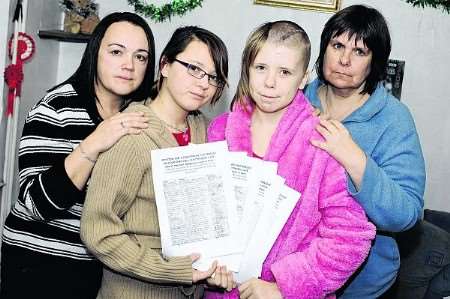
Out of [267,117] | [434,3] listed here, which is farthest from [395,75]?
[267,117]

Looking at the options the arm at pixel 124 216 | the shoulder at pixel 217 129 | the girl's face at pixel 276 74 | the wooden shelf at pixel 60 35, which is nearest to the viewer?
the arm at pixel 124 216

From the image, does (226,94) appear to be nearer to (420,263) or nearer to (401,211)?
(420,263)

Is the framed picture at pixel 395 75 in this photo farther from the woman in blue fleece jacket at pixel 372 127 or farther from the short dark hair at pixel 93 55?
the short dark hair at pixel 93 55

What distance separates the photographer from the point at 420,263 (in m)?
2.54

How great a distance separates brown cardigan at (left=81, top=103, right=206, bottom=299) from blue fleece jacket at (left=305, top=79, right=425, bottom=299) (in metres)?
0.56

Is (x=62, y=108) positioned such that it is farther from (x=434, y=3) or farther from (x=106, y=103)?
(x=434, y=3)

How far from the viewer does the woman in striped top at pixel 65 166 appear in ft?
5.14

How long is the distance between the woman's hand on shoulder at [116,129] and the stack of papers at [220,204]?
98mm

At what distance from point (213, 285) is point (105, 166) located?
47 centimetres

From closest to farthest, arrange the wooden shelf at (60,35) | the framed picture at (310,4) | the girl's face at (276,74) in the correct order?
the girl's face at (276,74), the wooden shelf at (60,35), the framed picture at (310,4)

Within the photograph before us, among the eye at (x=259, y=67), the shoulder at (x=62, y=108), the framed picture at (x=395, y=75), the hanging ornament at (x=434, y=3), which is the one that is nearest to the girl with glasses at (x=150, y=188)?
the eye at (x=259, y=67)

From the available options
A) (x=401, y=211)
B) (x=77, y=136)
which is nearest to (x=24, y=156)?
(x=77, y=136)

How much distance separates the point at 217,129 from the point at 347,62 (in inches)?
18.9

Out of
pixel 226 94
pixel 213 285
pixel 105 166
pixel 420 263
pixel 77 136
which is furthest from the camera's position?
pixel 226 94
